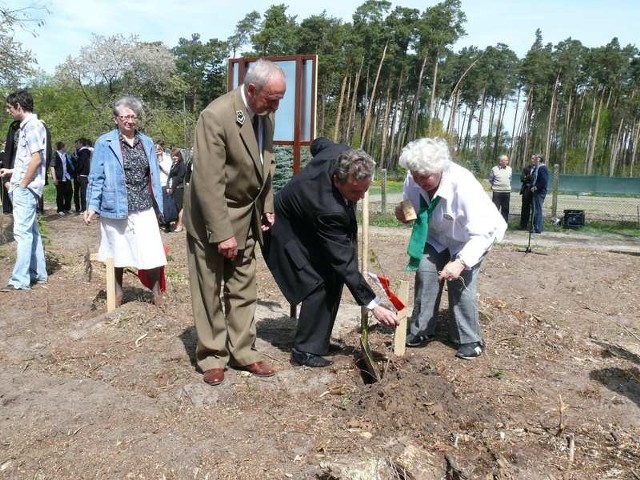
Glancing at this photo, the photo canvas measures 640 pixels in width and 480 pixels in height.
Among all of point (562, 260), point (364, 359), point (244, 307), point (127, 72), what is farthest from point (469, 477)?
point (127, 72)

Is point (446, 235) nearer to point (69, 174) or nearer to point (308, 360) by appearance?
point (308, 360)

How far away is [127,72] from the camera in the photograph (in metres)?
33.6

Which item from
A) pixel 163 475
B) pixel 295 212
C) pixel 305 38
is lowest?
pixel 163 475

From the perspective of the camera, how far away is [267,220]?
158 inches

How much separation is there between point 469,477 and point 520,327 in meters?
2.40

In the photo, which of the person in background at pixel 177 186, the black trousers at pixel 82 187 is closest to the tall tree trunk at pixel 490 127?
the black trousers at pixel 82 187

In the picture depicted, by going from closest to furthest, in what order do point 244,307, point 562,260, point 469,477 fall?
point 469,477 → point 244,307 → point 562,260

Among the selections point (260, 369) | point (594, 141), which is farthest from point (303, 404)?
point (594, 141)

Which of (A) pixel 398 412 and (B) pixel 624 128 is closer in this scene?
(A) pixel 398 412

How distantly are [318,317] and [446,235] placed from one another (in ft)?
3.48

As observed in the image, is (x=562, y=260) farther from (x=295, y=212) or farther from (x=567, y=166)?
(x=567, y=166)

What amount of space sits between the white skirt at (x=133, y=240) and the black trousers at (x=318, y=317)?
5.58 ft

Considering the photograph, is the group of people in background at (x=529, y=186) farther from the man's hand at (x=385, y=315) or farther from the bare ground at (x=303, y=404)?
the man's hand at (x=385, y=315)

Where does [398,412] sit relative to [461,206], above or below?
below
